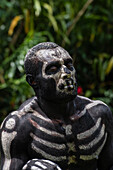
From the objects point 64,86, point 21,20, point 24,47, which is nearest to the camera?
point 64,86

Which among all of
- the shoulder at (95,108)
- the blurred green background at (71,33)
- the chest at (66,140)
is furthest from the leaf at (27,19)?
the chest at (66,140)

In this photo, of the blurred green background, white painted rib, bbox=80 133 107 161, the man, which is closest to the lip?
the man

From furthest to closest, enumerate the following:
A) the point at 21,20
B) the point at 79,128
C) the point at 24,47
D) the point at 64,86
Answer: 1. the point at 21,20
2. the point at 24,47
3. the point at 79,128
4. the point at 64,86

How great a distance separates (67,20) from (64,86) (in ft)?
9.55

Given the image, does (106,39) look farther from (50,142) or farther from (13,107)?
(50,142)

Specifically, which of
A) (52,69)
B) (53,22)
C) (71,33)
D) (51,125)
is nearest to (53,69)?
(52,69)

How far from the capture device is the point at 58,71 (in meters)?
1.65

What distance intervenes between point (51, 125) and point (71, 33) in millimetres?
2806

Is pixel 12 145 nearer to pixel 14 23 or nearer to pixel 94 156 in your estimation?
pixel 94 156

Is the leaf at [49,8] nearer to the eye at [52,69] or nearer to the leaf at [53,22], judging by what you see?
the leaf at [53,22]

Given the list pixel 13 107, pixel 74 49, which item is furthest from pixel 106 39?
pixel 13 107

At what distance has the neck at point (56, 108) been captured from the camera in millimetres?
1725

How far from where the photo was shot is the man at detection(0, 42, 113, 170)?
165 centimetres

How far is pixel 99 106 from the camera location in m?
1.83
